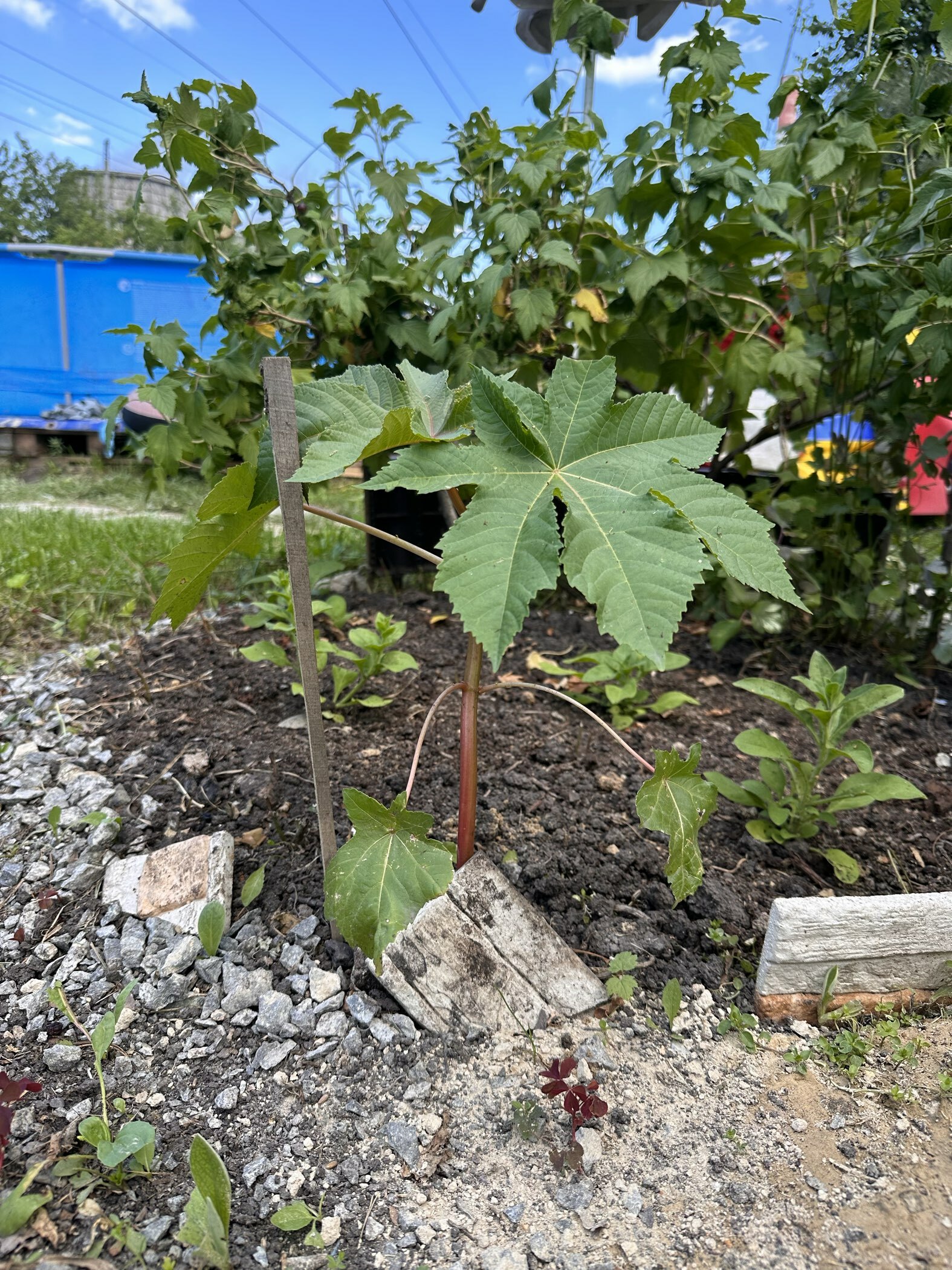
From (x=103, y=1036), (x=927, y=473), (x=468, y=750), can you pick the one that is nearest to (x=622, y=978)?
(x=468, y=750)

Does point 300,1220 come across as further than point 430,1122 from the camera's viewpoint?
No

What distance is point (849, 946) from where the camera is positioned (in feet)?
4.69

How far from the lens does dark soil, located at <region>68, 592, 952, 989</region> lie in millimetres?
1620

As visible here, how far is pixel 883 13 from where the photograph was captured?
2.20 metres

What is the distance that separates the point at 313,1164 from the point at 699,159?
97.2 inches

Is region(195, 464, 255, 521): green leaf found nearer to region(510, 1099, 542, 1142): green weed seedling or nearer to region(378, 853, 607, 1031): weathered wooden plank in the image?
→ region(378, 853, 607, 1031): weathered wooden plank

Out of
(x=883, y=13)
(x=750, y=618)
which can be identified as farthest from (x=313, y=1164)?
(x=883, y=13)

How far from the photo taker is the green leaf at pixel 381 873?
118cm

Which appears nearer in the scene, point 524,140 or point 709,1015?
point 709,1015

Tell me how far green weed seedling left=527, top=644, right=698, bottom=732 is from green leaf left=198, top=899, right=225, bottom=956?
110cm

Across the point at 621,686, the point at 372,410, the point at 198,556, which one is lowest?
the point at 621,686

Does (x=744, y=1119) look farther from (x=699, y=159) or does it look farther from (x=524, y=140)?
(x=524, y=140)

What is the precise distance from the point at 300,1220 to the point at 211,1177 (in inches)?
5.6

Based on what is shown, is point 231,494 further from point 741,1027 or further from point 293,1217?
point 741,1027
